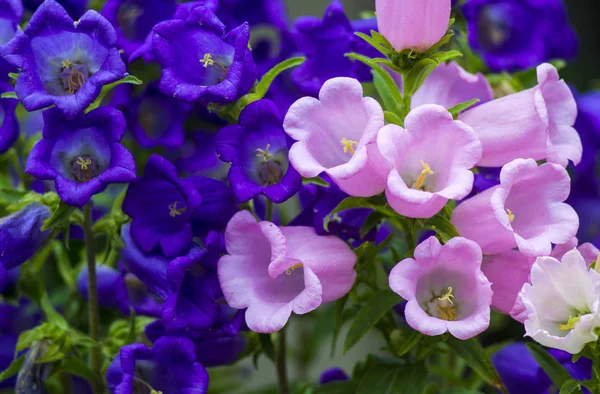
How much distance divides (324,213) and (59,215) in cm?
29

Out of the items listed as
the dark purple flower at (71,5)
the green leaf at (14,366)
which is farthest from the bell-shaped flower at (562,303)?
the dark purple flower at (71,5)

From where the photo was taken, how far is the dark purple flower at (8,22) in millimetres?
962

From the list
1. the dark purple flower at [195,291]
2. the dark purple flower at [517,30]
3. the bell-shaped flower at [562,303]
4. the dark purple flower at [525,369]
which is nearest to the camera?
the bell-shaped flower at [562,303]

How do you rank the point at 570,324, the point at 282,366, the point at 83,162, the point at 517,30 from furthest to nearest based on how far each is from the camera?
the point at 517,30, the point at 282,366, the point at 83,162, the point at 570,324

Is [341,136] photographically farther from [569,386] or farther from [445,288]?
[569,386]

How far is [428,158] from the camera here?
86 cm

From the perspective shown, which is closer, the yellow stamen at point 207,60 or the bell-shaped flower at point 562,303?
the bell-shaped flower at point 562,303

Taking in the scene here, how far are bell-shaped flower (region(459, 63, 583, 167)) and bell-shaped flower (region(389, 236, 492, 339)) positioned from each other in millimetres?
136

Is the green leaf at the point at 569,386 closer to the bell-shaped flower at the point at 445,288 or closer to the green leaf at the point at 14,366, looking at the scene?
the bell-shaped flower at the point at 445,288

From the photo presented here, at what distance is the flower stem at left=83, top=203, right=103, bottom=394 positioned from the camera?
0.95 m

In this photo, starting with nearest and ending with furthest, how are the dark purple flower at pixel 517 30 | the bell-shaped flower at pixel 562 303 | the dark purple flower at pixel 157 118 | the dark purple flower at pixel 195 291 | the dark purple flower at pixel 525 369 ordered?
the bell-shaped flower at pixel 562 303
the dark purple flower at pixel 195 291
the dark purple flower at pixel 525 369
the dark purple flower at pixel 157 118
the dark purple flower at pixel 517 30

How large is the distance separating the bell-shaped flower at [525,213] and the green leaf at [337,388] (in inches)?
9.9

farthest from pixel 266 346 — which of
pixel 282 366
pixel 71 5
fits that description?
pixel 71 5

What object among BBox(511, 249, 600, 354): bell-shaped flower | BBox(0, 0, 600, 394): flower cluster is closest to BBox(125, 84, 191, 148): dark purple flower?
BBox(0, 0, 600, 394): flower cluster
